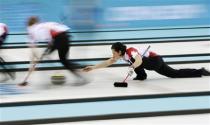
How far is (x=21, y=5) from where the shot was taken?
12461 millimetres

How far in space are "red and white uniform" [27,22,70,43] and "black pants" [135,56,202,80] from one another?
1480mm

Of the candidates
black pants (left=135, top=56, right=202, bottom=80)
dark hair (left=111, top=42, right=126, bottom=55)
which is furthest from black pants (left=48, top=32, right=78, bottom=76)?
black pants (left=135, top=56, right=202, bottom=80)

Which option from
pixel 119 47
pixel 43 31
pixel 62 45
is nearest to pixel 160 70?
pixel 119 47

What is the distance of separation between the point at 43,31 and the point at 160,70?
214 centimetres

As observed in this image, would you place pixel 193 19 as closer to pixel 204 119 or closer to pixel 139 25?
pixel 139 25

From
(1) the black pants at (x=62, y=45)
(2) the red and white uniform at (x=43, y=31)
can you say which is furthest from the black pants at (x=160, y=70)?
(2) the red and white uniform at (x=43, y=31)

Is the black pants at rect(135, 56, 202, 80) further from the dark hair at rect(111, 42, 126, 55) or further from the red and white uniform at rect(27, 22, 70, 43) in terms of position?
the red and white uniform at rect(27, 22, 70, 43)

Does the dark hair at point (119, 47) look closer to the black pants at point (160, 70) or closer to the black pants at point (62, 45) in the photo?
the black pants at point (160, 70)

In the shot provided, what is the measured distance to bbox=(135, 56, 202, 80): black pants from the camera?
278 inches

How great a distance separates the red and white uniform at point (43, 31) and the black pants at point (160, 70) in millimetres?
1480

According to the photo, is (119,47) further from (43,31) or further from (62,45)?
(43,31)

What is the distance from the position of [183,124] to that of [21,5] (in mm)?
8753

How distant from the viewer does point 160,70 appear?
7.27 m

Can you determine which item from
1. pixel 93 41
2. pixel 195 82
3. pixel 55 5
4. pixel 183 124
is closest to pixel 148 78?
pixel 195 82
